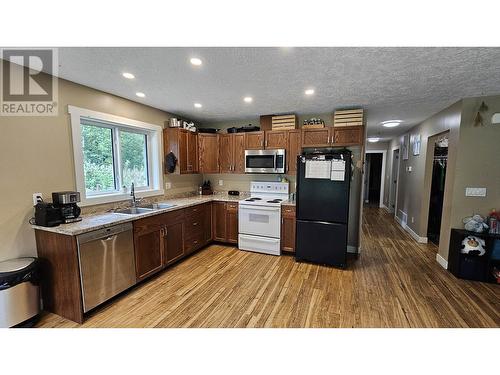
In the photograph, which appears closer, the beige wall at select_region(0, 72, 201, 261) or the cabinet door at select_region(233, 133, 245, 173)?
the beige wall at select_region(0, 72, 201, 261)

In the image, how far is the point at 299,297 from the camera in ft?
8.04

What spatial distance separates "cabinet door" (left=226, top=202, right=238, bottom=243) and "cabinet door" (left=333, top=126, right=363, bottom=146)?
198 cm

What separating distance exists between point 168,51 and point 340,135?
8.65 feet

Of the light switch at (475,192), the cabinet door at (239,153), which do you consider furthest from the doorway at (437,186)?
the cabinet door at (239,153)

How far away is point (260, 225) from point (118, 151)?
2.41 metres

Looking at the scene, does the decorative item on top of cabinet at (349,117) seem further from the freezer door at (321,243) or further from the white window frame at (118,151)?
the white window frame at (118,151)

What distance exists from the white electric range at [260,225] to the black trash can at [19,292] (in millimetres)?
2536

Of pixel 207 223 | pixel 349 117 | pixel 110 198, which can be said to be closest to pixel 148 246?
pixel 110 198

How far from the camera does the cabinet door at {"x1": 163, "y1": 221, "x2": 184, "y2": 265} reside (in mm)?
2965

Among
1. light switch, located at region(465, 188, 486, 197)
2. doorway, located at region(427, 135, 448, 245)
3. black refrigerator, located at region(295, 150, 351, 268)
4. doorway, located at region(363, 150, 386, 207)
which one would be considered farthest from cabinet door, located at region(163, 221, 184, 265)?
doorway, located at region(363, 150, 386, 207)

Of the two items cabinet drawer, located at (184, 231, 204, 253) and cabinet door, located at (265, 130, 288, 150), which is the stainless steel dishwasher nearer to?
cabinet drawer, located at (184, 231, 204, 253)

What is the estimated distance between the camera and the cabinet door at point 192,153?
12.8 ft

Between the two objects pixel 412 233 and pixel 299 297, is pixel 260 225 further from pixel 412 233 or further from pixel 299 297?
pixel 412 233

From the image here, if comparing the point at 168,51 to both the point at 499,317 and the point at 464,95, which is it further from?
the point at 499,317
